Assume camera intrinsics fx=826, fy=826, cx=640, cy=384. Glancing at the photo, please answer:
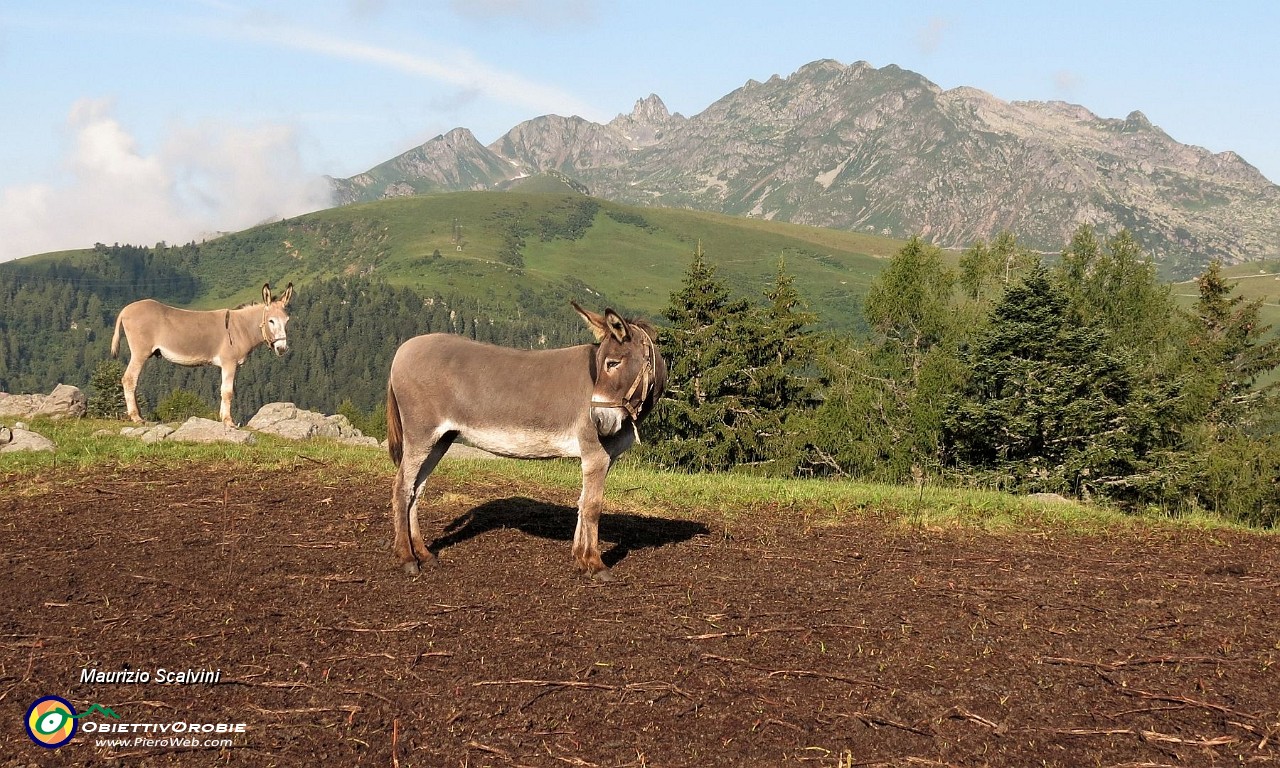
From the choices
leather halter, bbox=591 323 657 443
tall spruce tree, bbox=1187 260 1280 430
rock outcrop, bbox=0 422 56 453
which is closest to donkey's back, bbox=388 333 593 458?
leather halter, bbox=591 323 657 443

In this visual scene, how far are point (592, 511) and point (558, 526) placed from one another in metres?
2.81

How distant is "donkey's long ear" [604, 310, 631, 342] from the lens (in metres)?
9.36

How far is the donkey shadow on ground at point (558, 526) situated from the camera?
12.0m

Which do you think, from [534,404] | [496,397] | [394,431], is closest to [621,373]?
[534,404]

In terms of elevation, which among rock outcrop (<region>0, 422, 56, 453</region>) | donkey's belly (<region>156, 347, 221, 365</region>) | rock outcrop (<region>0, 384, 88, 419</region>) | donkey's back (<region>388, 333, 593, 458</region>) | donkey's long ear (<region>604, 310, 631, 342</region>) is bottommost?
rock outcrop (<region>0, 384, 88, 419</region>)

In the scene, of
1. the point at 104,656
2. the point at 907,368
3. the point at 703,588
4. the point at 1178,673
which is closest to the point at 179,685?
the point at 104,656

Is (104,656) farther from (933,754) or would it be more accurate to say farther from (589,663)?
(933,754)

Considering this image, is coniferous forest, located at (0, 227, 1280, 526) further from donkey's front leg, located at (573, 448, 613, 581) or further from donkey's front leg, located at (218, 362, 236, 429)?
donkey's front leg, located at (573, 448, 613, 581)

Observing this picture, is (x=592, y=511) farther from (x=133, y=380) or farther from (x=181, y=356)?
(x=133, y=380)

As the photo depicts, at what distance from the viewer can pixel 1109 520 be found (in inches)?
575

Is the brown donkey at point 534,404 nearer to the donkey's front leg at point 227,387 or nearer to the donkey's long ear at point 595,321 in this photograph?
the donkey's long ear at point 595,321

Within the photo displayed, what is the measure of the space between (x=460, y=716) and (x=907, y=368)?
39611 millimetres

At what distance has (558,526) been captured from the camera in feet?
42.2

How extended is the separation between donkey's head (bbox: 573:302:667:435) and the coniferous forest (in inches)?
732
